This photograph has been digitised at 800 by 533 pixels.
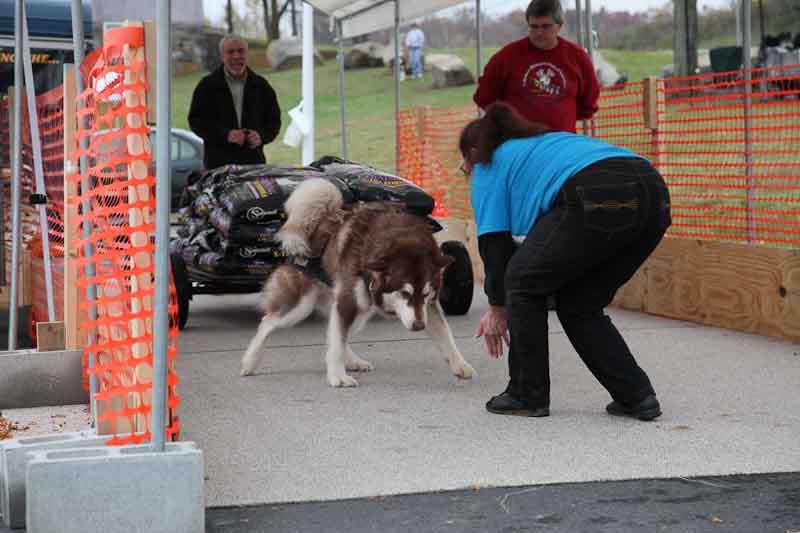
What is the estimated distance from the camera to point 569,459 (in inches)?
189

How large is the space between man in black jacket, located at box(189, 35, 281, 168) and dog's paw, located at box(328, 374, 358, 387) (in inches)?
130

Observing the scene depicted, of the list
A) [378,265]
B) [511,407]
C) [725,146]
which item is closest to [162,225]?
[511,407]

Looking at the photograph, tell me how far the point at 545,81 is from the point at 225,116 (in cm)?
307

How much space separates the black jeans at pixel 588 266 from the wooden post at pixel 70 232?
2125mm

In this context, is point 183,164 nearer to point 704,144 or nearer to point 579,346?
point 704,144

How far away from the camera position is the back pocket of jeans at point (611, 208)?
5.20 m

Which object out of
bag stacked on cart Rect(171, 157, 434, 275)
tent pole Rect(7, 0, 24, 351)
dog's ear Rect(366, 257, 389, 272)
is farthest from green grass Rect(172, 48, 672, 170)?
dog's ear Rect(366, 257, 389, 272)

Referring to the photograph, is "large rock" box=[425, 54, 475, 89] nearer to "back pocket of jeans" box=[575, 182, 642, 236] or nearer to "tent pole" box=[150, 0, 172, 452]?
"back pocket of jeans" box=[575, 182, 642, 236]

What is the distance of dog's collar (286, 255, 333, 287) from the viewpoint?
6832 mm

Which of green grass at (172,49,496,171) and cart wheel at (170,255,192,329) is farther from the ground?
green grass at (172,49,496,171)

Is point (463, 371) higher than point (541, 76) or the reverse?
the reverse

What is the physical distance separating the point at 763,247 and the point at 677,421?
8.61 ft

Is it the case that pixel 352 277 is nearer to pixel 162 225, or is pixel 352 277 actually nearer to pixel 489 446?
pixel 489 446

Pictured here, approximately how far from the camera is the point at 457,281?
900 cm
